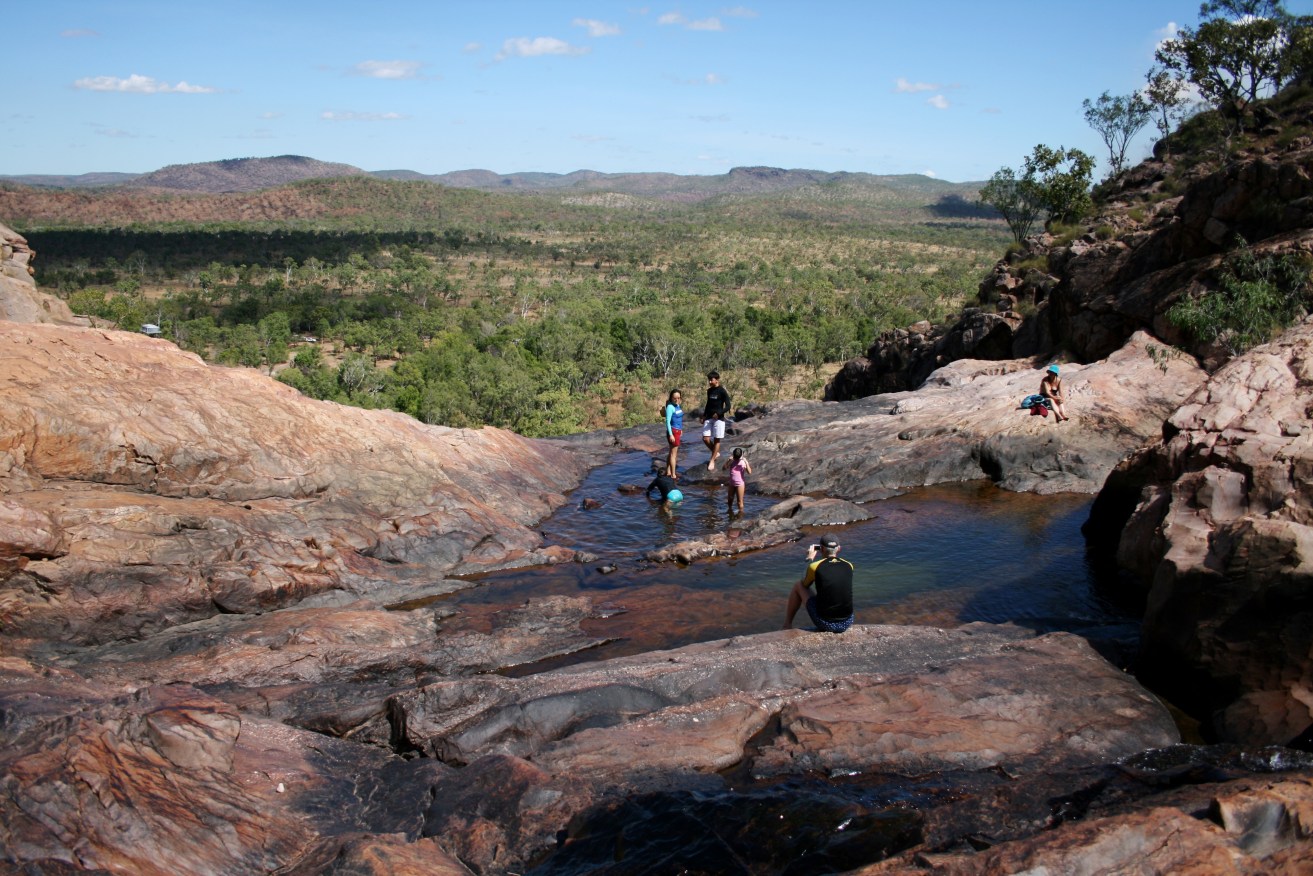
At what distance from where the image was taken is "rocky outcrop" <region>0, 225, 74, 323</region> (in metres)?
15.1

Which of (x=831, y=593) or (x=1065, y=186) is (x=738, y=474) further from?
(x=1065, y=186)

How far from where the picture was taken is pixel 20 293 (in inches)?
609

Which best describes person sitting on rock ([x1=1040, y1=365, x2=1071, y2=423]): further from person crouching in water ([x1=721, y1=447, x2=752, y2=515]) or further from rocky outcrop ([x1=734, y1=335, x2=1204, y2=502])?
person crouching in water ([x1=721, y1=447, x2=752, y2=515])

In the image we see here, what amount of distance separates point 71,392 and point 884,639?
37.5 ft

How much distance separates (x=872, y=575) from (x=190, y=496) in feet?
33.7

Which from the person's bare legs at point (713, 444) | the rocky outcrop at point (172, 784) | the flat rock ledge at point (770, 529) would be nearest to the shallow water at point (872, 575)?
the flat rock ledge at point (770, 529)

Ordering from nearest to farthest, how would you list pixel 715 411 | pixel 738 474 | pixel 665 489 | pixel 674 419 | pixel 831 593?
pixel 831 593 < pixel 738 474 < pixel 665 489 < pixel 715 411 < pixel 674 419

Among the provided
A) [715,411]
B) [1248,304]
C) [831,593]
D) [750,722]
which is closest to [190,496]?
[750,722]

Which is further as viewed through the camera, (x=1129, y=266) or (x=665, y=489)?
(x=1129, y=266)

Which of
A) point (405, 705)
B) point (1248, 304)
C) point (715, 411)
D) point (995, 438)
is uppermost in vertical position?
point (1248, 304)

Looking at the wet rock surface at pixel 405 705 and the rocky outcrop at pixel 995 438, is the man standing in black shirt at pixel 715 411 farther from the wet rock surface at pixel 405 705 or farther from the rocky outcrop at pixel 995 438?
the wet rock surface at pixel 405 705

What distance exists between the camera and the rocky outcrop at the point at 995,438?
723 inches

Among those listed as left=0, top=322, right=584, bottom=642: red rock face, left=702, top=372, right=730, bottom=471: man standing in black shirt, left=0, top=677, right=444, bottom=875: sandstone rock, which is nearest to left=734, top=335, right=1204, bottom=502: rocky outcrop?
left=702, top=372, right=730, bottom=471: man standing in black shirt

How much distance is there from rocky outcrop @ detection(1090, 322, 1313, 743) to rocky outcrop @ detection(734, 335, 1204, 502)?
5734 mm
